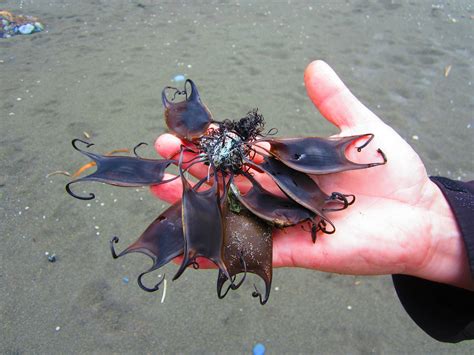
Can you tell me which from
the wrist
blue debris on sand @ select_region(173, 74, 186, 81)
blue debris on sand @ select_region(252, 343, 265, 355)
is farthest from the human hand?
blue debris on sand @ select_region(173, 74, 186, 81)

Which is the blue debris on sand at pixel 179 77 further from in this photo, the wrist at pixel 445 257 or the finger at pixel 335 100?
the wrist at pixel 445 257

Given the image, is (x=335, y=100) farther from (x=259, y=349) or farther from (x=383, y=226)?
(x=259, y=349)

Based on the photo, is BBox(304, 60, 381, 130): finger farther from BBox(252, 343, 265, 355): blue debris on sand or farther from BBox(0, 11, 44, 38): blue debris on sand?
BBox(0, 11, 44, 38): blue debris on sand

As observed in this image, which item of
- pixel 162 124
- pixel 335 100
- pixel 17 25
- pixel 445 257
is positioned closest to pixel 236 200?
pixel 335 100

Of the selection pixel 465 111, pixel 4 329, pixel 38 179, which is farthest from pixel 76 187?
pixel 465 111

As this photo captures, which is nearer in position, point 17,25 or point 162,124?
point 162,124
